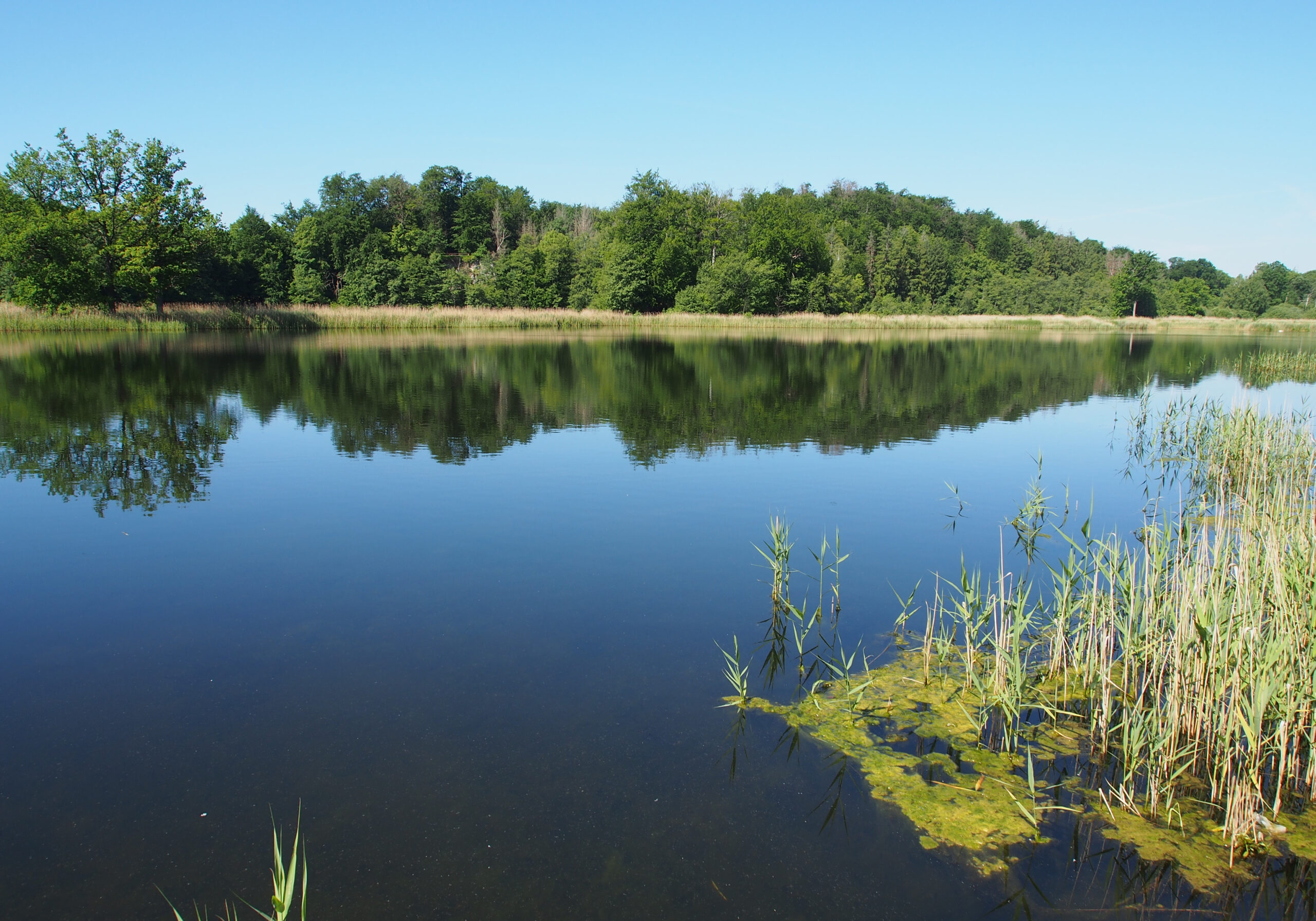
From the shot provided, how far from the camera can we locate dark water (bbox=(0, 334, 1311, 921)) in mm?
3205

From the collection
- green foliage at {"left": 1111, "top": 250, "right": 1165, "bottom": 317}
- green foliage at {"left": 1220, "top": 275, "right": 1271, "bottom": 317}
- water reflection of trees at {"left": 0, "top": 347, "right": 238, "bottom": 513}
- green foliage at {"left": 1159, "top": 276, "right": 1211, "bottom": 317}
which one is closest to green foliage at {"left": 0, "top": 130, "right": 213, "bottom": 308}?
water reflection of trees at {"left": 0, "top": 347, "right": 238, "bottom": 513}

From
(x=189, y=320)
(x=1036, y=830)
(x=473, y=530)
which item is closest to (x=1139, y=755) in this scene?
(x=1036, y=830)

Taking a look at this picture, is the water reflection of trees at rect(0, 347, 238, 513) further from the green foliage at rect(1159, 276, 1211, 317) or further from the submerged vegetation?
the green foliage at rect(1159, 276, 1211, 317)

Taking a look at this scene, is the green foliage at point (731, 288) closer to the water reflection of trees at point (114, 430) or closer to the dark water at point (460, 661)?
the water reflection of trees at point (114, 430)

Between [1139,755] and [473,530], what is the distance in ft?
19.3

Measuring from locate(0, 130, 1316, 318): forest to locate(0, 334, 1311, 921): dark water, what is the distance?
32968mm

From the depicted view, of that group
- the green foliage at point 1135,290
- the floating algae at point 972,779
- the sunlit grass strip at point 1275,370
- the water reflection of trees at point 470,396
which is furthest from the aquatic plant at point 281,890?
the green foliage at point 1135,290

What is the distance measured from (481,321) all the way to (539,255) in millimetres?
16099

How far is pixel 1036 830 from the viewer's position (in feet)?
11.7

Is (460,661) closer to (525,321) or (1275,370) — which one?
(1275,370)

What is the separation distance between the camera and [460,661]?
198 inches

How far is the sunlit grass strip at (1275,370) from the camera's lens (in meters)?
21.7

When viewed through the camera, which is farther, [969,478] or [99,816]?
[969,478]

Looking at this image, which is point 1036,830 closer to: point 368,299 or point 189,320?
point 189,320
